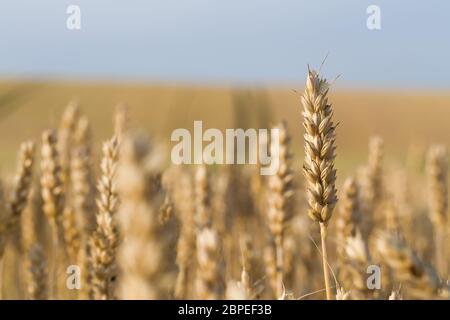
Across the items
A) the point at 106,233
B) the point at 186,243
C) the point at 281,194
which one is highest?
the point at 281,194

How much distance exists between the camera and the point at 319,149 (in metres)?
1.91

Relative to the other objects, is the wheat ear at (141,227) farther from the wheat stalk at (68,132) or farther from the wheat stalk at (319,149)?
the wheat stalk at (68,132)

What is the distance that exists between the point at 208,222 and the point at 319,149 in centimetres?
125

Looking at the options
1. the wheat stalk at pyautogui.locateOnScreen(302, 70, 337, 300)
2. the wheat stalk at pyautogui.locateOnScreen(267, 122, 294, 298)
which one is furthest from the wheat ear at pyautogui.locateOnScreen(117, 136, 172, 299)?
the wheat stalk at pyautogui.locateOnScreen(267, 122, 294, 298)

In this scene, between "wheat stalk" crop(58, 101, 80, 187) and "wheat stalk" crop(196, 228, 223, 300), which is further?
"wheat stalk" crop(58, 101, 80, 187)

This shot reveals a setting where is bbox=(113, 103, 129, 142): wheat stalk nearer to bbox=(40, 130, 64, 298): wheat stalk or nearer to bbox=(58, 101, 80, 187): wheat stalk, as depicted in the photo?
bbox=(58, 101, 80, 187): wheat stalk

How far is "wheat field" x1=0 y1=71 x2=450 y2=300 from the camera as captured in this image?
0.95 metres

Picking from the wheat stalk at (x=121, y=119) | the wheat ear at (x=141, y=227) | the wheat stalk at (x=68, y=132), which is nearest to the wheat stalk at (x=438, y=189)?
the wheat stalk at (x=121, y=119)

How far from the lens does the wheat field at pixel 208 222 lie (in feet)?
3.12

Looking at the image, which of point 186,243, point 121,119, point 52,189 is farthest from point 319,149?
point 121,119

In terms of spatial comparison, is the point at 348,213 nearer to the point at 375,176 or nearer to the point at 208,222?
the point at 208,222

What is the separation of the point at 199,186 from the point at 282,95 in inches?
1499
